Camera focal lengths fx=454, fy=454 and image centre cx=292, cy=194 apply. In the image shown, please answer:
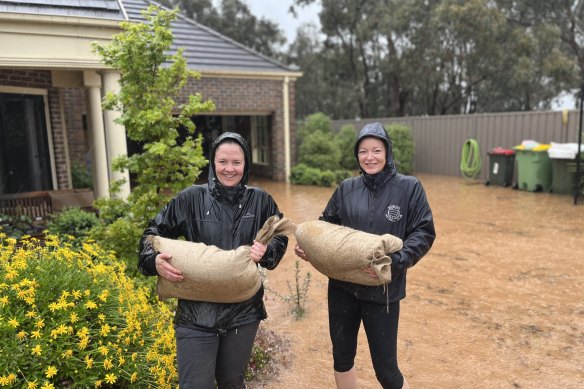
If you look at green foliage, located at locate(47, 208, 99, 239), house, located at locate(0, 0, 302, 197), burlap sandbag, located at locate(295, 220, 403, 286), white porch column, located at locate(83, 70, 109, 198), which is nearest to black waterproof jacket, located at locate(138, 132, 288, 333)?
burlap sandbag, located at locate(295, 220, 403, 286)

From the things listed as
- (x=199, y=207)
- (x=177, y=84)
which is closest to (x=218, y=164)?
(x=199, y=207)

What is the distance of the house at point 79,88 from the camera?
5.69 m

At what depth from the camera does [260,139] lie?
16.7 meters

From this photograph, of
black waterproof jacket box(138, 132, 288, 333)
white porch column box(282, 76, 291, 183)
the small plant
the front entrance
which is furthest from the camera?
white porch column box(282, 76, 291, 183)

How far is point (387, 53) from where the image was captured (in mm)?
24312

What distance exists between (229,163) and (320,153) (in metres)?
12.8

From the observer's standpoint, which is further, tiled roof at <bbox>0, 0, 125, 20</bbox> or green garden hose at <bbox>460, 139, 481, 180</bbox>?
green garden hose at <bbox>460, 139, 481, 180</bbox>

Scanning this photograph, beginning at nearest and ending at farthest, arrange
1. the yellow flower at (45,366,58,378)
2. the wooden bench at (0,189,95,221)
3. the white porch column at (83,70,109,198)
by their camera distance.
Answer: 1. the yellow flower at (45,366,58,378)
2. the wooden bench at (0,189,95,221)
3. the white porch column at (83,70,109,198)

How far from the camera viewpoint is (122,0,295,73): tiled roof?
12.8 metres

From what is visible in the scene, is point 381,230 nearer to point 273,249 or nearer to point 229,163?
point 273,249

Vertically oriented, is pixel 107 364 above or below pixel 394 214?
below

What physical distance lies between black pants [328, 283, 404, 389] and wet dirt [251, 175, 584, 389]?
76 centimetres

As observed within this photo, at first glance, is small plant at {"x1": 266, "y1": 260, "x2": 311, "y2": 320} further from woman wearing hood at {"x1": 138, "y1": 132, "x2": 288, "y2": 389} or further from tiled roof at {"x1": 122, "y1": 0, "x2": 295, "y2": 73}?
tiled roof at {"x1": 122, "y1": 0, "x2": 295, "y2": 73}

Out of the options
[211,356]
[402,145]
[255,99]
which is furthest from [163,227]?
[402,145]
